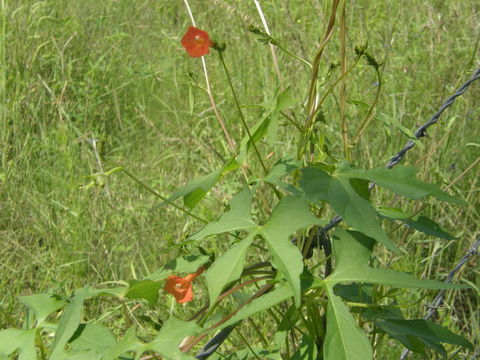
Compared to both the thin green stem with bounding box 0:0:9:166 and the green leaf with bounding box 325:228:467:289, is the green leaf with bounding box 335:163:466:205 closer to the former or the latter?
the green leaf with bounding box 325:228:467:289

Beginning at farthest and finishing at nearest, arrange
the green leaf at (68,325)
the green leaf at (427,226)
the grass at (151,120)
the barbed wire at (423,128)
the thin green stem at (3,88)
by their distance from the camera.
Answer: the thin green stem at (3,88)
the grass at (151,120)
the barbed wire at (423,128)
the green leaf at (427,226)
the green leaf at (68,325)

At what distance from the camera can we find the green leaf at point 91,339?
0.98 m

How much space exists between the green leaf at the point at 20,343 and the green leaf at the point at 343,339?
0.43 metres

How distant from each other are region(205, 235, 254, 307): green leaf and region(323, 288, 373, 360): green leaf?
0.43 feet

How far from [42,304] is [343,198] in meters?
0.48

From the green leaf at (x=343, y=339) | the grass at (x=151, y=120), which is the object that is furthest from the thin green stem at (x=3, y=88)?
the green leaf at (x=343, y=339)

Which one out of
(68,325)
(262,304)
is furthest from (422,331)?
(68,325)

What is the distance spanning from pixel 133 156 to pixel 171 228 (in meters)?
0.65

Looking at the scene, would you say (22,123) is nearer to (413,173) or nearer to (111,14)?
(111,14)

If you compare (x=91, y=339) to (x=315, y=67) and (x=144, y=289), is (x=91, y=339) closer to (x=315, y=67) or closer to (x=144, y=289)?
(x=144, y=289)

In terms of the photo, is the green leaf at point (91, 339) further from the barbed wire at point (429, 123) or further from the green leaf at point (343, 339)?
the barbed wire at point (429, 123)

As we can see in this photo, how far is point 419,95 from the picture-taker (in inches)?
114

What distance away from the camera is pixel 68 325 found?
0.94 m

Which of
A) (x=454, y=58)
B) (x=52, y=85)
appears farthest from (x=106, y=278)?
(x=454, y=58)
